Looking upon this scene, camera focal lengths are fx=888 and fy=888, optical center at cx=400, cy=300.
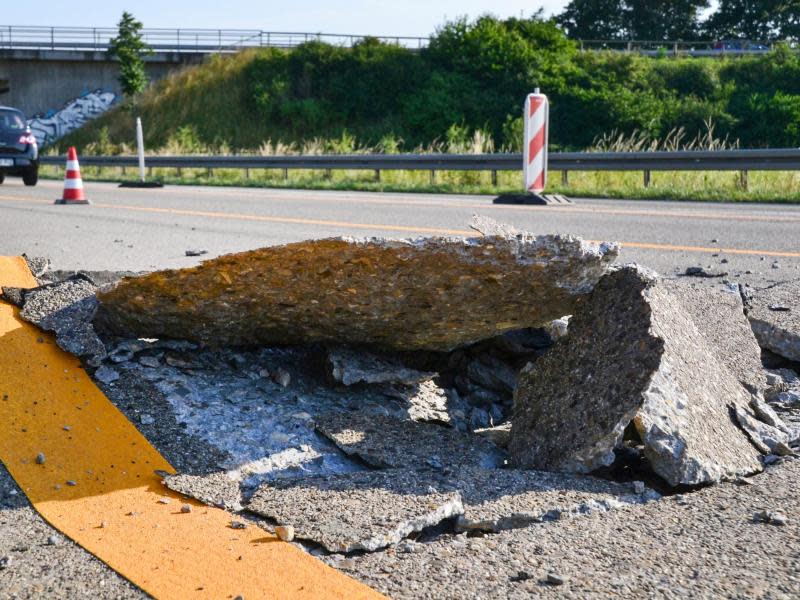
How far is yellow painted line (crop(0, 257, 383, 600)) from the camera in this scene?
2.01 m

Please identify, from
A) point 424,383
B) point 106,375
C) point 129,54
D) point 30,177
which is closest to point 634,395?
point 424,383

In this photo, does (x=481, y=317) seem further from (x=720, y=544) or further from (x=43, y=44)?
(x=43, y=44)

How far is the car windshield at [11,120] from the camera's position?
17.5 metres

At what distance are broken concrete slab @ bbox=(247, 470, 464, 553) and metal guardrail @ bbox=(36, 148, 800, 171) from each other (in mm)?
11797

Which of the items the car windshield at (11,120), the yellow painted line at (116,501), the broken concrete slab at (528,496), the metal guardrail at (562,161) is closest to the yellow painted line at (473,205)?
the metal guardrail at (562,161)

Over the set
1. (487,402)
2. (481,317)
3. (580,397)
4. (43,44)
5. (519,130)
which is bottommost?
(487,402)

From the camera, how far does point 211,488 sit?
8.35ft

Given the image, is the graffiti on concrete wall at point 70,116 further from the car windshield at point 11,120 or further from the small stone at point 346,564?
the small stone at point 346,564

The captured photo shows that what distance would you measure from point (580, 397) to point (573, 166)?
12461mm

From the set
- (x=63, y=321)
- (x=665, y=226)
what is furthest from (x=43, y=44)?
(x=63, y=321)

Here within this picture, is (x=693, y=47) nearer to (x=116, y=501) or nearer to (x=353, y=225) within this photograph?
(x=353, y=225)

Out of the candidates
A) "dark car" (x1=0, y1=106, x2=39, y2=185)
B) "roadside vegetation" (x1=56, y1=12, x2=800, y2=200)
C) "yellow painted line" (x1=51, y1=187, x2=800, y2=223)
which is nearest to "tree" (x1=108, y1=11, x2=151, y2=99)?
"roadside vegetation" (x1=56, y1=12, x2=800, y2=200)

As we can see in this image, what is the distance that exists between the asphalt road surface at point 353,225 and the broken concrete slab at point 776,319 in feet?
3.20

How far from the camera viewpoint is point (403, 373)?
336cm
